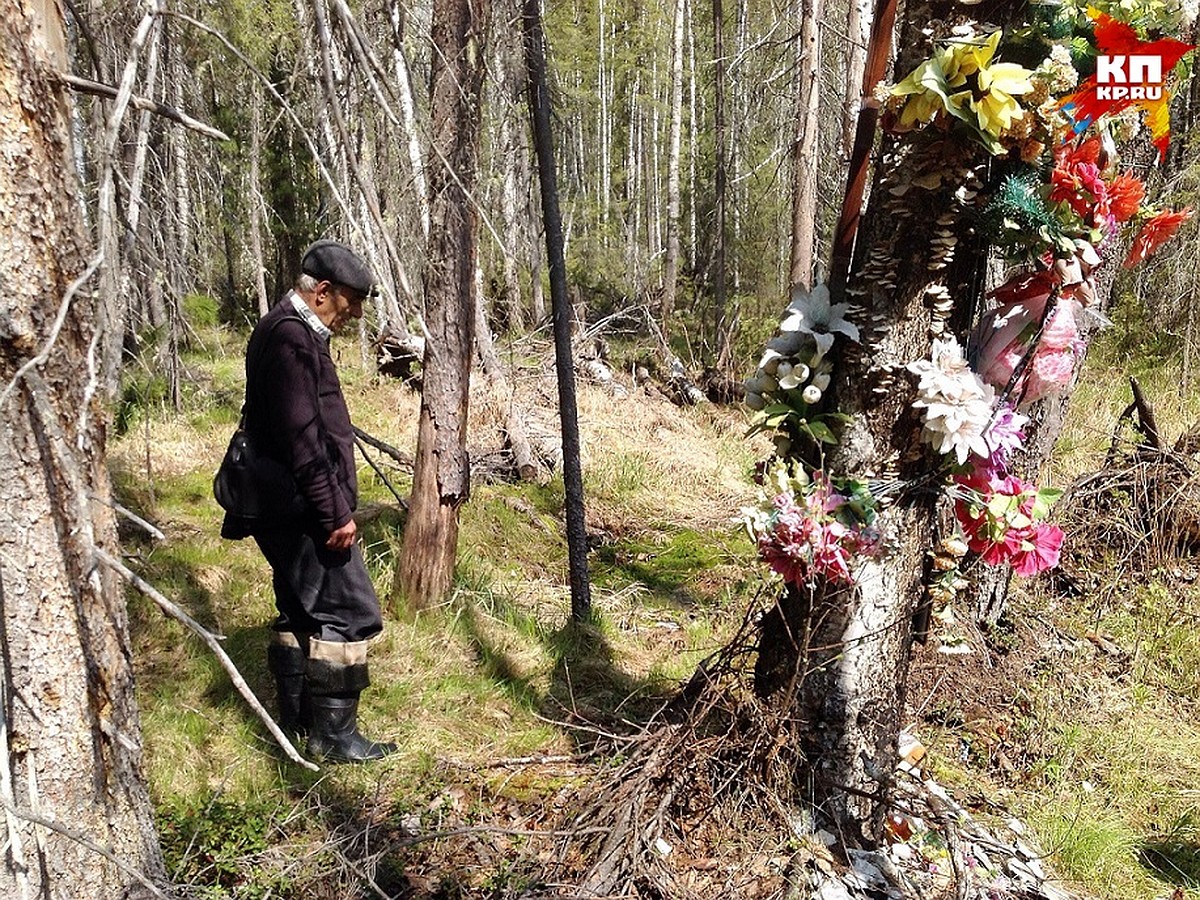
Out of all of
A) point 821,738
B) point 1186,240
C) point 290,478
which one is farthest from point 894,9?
point 1186,240

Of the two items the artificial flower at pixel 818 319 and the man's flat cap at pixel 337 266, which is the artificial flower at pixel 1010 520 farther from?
the man's flat cap at pixel 337 266

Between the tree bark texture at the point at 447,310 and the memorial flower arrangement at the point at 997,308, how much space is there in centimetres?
192

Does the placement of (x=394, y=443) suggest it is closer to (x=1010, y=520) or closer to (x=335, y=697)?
(x=335, y=697)

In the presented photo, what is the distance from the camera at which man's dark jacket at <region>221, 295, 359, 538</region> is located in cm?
291

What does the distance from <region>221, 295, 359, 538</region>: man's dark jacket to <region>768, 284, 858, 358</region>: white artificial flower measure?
1.64 metres

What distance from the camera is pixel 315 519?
3.03m

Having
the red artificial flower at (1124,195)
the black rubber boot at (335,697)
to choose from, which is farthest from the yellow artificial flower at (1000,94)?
the black rubber boot at (335,697)

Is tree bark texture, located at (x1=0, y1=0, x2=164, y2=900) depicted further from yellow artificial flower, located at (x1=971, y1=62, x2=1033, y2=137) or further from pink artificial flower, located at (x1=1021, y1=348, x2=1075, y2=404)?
pink artificial flower, located at (x1=1021, y1=348, x2=1075, y2=404)

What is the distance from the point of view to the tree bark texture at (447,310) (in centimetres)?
378

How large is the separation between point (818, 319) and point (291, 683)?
246 centimetres

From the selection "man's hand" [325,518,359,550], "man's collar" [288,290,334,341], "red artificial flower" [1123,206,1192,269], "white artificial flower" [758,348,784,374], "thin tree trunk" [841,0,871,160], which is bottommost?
"man's hand" [325,518,359,550]

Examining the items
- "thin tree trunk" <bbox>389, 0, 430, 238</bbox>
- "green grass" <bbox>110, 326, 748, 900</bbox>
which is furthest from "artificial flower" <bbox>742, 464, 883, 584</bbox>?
"thin tree trunk" <bbox>389, 0, 430, 238</bbox>

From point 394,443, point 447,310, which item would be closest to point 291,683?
point 447,310

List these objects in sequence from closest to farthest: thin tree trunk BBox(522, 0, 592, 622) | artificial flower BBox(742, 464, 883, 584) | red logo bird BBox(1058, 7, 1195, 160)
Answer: red logo bird BBox(1058, 7, 1195, 160), artificial flower BBox(742, 464, 883, 584), thin tree trunk BBox(522, 0, 592, 622)
